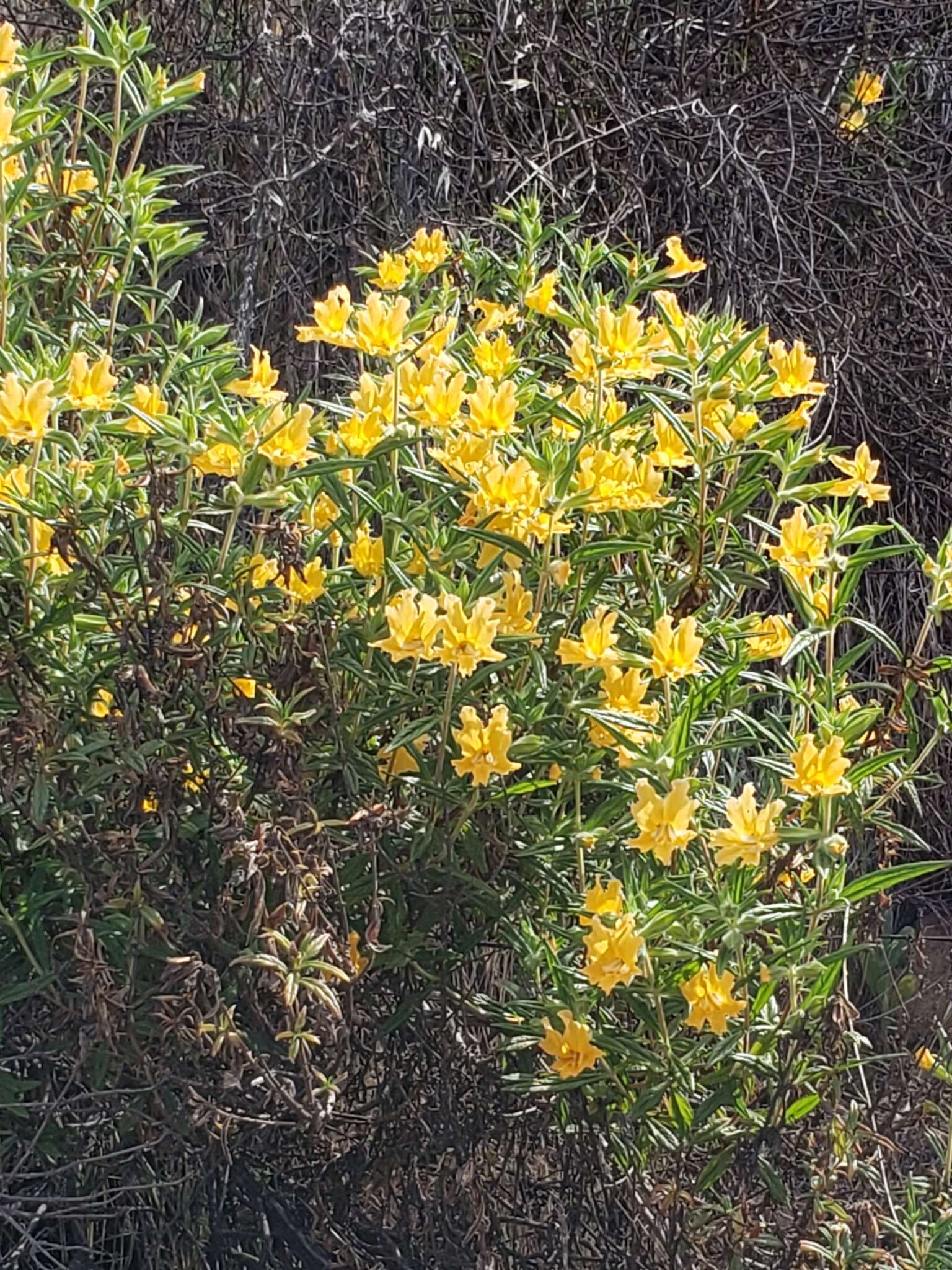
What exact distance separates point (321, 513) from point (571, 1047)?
0.63 metres

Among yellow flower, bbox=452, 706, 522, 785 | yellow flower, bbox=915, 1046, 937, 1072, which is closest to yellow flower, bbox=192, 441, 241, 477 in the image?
yellow flower, bbox=452, 706, 522, 785

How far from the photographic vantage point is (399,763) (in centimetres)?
150

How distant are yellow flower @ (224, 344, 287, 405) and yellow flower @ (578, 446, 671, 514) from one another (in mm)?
344

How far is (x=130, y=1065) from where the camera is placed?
Result: 156 cm

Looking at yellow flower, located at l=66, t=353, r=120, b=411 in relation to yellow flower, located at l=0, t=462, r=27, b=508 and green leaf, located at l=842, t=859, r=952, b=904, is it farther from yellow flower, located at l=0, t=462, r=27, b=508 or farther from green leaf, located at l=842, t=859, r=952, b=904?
green leaf, located at l=842, t=859, r=952, b=904

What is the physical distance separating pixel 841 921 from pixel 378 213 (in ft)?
6.44

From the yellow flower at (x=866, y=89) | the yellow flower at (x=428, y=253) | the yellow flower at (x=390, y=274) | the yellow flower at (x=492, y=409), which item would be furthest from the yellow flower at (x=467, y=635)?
the yellow flower at (x=866, y=89)

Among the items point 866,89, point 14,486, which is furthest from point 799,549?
point 866,89

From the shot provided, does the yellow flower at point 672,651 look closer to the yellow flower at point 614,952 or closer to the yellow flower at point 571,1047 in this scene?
the yellow flower at point 614,952

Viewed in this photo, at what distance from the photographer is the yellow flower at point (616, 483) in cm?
144

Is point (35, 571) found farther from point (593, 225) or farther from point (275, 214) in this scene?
point (593, 225)

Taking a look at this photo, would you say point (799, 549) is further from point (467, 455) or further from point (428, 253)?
point (428, 253)

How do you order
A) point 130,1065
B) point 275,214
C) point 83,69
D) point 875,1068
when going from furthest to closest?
point 275,214 → point 875,1068 → point 83,69 → point 130,1065

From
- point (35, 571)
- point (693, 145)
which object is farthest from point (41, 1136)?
point (693, 145)
